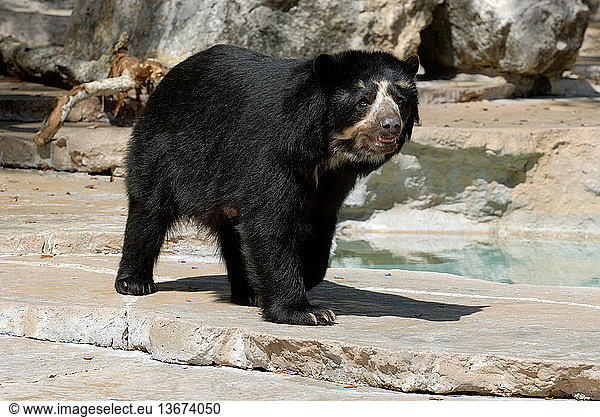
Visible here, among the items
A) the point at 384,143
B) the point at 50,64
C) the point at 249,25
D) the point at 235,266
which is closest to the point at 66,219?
the point at 235,266

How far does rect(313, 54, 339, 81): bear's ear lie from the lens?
13.6ft

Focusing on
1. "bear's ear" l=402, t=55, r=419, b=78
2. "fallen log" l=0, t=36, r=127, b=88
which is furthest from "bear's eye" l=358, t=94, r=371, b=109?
"fallen log" l=0, t=36, r=127, b=88

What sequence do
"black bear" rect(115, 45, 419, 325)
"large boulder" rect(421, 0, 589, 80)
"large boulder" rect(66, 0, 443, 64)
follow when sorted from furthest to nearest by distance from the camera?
"large boulder" rect(421, 0, 589, 80), "large boulder" rect(66, 0, 443, 64), "black bear" rect(115, 45, 419, 325)

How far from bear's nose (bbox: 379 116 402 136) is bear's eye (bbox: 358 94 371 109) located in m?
0.11

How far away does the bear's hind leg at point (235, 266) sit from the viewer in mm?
4836

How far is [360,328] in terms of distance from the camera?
422 cm

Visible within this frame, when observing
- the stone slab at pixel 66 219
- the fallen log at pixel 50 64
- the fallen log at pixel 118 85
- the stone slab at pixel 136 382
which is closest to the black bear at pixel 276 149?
the stone slab at pixel 136 382

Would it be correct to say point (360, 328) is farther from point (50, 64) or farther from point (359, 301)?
point (50, 64)

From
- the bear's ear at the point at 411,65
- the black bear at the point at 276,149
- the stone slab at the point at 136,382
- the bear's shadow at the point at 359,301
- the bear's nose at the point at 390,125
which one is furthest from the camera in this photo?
the bear's shadow at the point at 359,301

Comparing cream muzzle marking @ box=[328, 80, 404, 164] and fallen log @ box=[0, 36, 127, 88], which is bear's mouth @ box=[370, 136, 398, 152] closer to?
cream muzzle marking @ box=[328, 80, 404, 164]

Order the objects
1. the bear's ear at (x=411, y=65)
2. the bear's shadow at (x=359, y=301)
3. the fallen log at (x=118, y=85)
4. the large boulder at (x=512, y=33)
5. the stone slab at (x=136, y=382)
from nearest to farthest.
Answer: the stone slab at (x=136, y=382)
the bear's ear at (x=411, y=65)
the bear's shadow at (x=359, y=301)
the fallen log at (x=118, y=85)
the large boulder at (x=512, y=33)

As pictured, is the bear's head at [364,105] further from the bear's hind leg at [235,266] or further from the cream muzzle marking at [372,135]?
the bear's hind leg at [235,266]

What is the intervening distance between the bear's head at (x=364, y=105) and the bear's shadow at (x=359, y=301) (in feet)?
2.64

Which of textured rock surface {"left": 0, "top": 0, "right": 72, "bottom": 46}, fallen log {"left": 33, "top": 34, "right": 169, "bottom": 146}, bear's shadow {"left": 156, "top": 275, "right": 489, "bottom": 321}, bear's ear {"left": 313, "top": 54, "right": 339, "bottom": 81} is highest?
bear's ear {"left": 313, "top": 54, "right": 339, "bottom": 81}
